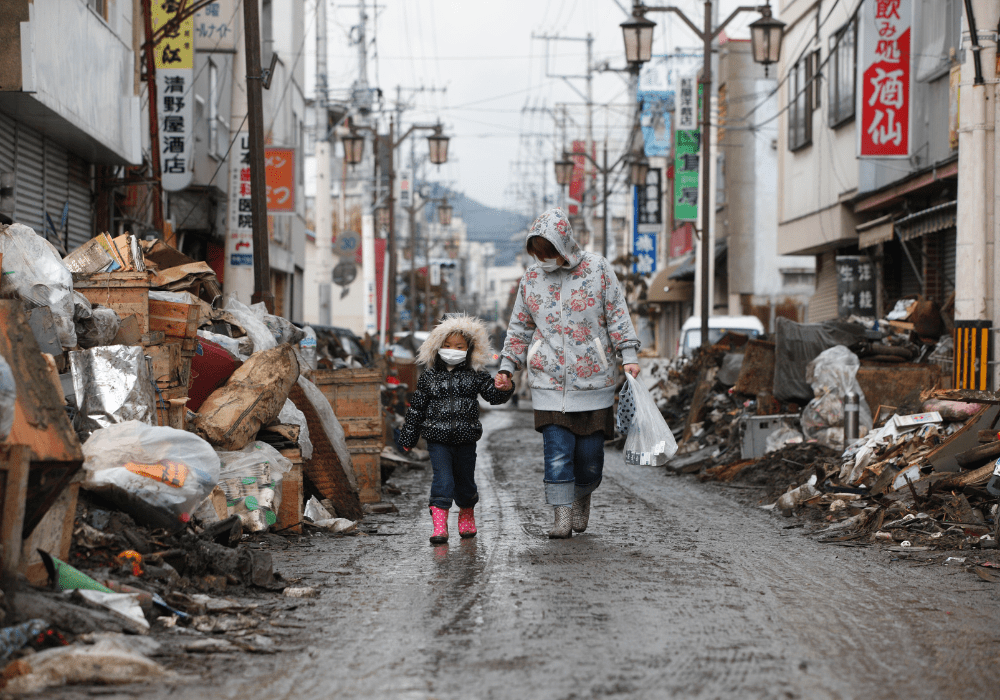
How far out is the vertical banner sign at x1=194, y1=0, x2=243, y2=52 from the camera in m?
21.9

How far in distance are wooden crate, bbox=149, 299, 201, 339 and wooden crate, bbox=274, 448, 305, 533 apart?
129cm

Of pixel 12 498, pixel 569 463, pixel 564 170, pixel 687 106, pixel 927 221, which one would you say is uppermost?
pixel 687 106

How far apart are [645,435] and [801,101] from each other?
17.5 meters

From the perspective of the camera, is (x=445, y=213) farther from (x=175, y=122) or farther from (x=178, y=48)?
(x=175, y=122)

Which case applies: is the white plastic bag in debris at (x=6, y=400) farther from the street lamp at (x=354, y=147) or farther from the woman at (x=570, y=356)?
the street lamp at (x=354, y=147)

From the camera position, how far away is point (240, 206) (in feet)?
56.1

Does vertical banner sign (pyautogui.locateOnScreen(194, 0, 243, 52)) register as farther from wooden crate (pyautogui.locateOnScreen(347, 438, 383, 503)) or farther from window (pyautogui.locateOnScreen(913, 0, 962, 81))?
wooden crate (pyautogui.locateOnScreen(347, 438, 383, 503))

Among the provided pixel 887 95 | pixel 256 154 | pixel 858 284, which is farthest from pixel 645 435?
pixel 858 284

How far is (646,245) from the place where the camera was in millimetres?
44750

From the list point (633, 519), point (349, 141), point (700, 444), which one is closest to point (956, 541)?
point (633, 519)

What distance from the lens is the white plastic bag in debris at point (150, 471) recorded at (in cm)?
600

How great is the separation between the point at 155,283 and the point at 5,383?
4.25 metres

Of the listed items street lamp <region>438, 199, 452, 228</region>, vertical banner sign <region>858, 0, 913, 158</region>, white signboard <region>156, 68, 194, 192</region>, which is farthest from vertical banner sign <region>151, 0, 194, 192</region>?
street lamp <region>438, 199, 452, 228</region>

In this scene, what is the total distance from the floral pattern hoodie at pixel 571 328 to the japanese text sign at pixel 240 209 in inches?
368
